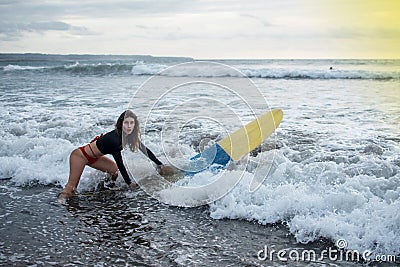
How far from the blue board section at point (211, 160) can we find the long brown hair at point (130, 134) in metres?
0.88

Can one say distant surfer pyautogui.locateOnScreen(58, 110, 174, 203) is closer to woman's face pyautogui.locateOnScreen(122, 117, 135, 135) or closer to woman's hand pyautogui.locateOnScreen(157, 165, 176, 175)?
woman's face pyautogui.locateOnScreen(122, 117, 135, 135)

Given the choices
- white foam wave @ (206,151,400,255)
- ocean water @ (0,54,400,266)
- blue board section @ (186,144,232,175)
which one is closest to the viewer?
ocean water @ (0,54,400,266)

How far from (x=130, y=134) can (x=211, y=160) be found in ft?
4.41

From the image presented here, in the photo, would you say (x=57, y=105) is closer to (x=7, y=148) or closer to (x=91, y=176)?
(x=7, y=148)

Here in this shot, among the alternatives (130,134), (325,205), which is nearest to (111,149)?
(130,134)

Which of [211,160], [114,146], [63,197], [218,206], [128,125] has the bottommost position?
[63,197]

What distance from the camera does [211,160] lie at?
20.3 ft

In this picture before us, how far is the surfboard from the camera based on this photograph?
242 inches

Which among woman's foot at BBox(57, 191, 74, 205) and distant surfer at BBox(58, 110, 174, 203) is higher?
distant surfer at BBox(58, 110, 174, 203)

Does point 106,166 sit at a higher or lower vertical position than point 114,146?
lower

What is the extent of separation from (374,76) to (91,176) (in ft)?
71.6

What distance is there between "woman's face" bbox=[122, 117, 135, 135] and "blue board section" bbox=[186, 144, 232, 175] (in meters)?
1.08

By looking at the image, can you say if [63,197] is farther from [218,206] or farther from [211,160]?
[211,160]

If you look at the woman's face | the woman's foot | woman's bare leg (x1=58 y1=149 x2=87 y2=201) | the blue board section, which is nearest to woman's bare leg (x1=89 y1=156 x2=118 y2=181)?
woman's bare leg (x1=58 y1=149 x2=87 y2=201)
